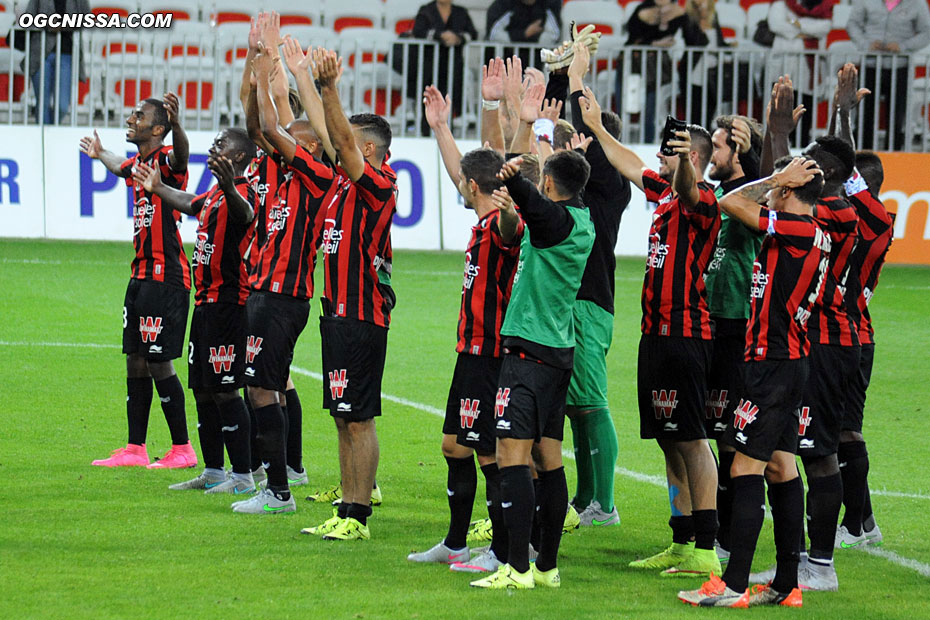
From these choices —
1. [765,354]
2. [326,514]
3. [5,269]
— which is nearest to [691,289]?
[765,354]

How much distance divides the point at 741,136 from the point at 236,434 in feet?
11.5

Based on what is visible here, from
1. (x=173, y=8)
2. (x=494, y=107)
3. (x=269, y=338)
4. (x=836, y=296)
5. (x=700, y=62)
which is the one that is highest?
(x=173, y=8)

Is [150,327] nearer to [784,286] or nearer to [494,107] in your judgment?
[494,107]

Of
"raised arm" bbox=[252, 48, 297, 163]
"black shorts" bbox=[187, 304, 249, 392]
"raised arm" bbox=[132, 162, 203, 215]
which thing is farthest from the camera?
"raised arm" bbox=[132, 162, 203, 215]

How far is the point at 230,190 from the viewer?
793 centimetres

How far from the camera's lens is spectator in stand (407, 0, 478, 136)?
63.4 feet

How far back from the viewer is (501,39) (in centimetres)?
1953

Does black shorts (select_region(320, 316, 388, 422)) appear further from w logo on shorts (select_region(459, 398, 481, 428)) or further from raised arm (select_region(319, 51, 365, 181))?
raised arm (select_region(319, 51, 365, 181))

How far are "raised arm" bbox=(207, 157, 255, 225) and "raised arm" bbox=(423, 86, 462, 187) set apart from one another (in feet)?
3.89

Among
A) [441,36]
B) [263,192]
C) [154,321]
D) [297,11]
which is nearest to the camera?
[263,192]

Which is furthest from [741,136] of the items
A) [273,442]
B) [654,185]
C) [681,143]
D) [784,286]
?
[273,442]

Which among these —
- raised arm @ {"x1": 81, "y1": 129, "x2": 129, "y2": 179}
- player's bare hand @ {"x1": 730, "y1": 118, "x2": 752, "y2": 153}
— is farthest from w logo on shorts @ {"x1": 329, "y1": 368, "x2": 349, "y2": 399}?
raised arm @ {"x1": 81, "y1": 129, "x2": 129, "y2": 179}

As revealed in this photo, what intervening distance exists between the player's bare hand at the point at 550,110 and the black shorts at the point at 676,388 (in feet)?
4.29

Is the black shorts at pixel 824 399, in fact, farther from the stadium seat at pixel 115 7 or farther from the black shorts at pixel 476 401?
the stadium seat at pixel 115 7
